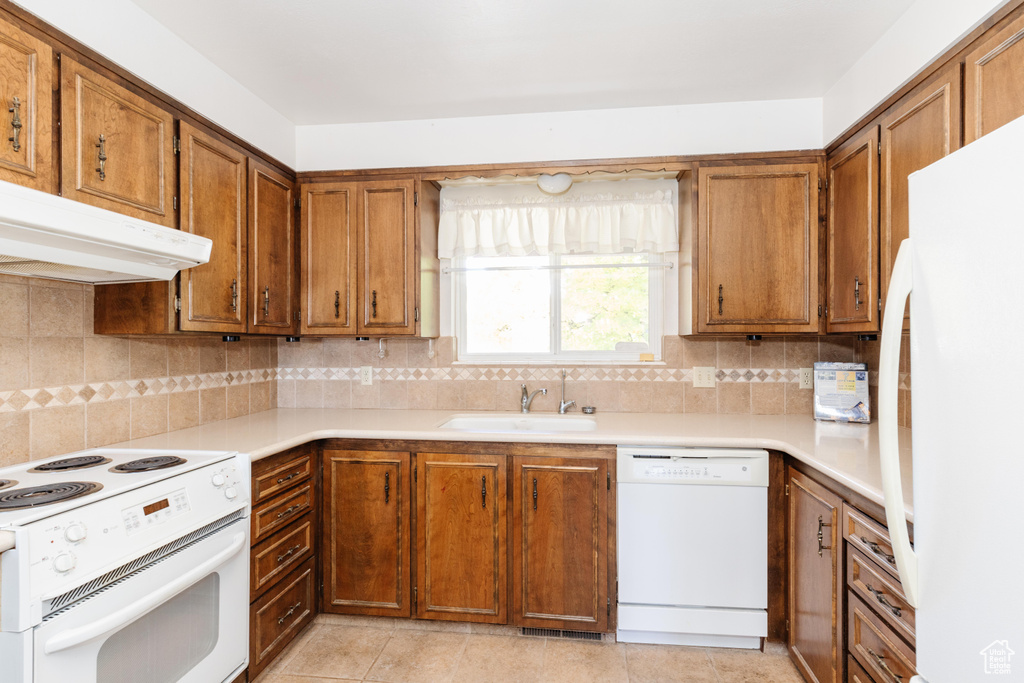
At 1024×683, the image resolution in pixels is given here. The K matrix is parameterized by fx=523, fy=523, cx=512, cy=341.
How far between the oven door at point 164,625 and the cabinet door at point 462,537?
735mm

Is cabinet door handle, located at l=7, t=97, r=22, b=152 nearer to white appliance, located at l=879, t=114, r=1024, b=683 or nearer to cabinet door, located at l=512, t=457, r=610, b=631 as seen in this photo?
cabinet door, located at l=512, t=457, r=610, b=631

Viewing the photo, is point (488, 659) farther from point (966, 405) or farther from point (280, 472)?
point (966, 405)

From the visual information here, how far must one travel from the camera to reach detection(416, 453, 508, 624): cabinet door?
2.29m

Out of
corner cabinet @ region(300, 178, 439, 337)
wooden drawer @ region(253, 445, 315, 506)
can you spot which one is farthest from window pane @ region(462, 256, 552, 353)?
wooden drawer @ region(253, 445, 315, 506)

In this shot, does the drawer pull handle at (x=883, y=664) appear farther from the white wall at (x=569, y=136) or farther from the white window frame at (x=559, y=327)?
the white wall at (x=569, y=136)

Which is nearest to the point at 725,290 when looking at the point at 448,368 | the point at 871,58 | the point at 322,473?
the point at 871,58

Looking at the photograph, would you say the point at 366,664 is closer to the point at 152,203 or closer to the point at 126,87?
the point at 152,203

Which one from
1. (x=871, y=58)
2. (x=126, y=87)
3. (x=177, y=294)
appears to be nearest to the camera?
(x=126, y=87)

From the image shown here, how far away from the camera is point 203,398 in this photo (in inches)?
97.7

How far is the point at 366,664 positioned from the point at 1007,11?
301 centimetres

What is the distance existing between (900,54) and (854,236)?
2.19ft

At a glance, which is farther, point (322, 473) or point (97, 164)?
point (322, 473)

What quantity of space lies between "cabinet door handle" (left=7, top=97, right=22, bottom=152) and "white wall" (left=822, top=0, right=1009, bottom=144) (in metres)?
2.66

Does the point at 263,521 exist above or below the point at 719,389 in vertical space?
below
